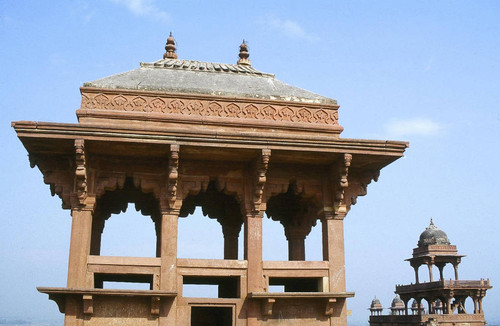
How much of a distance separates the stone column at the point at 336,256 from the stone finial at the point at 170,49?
224 inches

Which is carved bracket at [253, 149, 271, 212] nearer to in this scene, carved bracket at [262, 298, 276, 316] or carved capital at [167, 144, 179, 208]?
carved capital at [167, 144, 179, 208]

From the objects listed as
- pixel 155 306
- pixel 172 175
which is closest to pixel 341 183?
pixel 172 175

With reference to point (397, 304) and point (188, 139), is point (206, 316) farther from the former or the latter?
point (397, 304)

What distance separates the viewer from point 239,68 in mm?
13125

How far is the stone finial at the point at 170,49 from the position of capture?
1373 cm

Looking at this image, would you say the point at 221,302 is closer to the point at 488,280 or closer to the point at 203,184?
the point at 203,184

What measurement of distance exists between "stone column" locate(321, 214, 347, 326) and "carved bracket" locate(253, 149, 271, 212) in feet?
4.62

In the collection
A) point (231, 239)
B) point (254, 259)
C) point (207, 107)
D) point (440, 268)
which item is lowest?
point (254, 259)

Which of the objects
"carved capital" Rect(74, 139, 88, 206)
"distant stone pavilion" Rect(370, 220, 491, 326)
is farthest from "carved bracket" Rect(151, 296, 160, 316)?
"distant stone pavilion" Rect(370, 220, 491, 326)

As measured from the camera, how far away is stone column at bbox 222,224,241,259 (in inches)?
528

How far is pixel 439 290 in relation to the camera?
3734 cm

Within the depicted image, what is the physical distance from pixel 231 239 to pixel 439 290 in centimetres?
2794

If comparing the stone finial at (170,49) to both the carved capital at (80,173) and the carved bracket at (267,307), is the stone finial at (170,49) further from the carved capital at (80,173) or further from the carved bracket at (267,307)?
the carved bracket at (267,307)

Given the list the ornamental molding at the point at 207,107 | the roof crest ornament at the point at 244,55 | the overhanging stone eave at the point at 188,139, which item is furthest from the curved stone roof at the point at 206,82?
the overhanging stone eave at the point at 188,139
